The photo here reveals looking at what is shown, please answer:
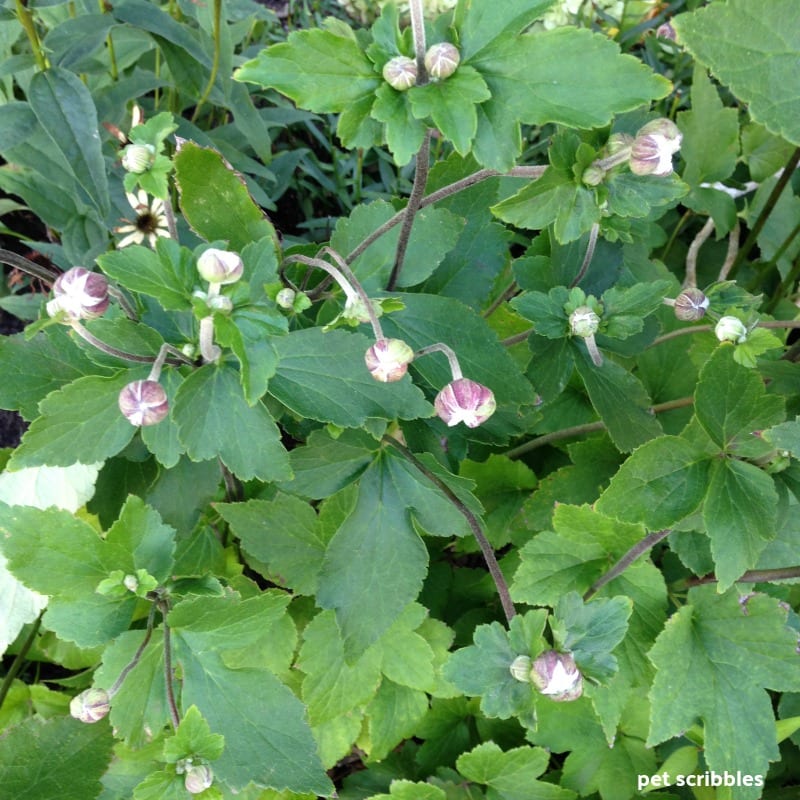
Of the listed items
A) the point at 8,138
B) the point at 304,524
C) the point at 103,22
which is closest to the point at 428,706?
the point at 304,524

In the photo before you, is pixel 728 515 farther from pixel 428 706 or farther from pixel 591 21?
pixel 591 21

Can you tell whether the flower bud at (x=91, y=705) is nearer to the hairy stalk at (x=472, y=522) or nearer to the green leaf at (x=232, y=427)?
the green leaf at (x=232, y=427)

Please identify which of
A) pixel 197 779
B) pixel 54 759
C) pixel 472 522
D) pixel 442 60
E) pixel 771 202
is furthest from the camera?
pixel 771 202

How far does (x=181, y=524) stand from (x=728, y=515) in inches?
34.6

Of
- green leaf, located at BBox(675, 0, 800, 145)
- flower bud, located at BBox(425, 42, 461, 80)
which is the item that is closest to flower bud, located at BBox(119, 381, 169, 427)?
flower bud, located at BBox(425, 42, 461, 80)

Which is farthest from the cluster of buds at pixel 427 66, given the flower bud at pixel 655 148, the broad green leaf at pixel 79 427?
the broad green leaf at pixel 79 427

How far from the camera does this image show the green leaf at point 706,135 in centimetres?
156

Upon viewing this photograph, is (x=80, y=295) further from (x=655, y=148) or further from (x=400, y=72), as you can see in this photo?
(x=655, y=148)

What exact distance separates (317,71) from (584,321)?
506 millimetres

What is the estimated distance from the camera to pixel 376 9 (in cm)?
217

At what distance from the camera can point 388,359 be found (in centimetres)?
82

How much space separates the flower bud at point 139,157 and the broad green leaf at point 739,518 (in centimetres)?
87

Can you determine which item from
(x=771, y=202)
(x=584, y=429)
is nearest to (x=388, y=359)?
(x=584, y=429)

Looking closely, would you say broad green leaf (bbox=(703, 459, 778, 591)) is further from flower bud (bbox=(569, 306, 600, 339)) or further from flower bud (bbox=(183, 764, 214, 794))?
flower bud (bbox=(183, 764, 214, 794))
